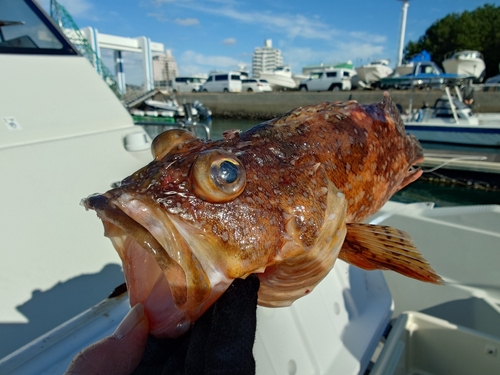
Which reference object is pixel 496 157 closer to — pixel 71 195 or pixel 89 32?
pixel 71 195

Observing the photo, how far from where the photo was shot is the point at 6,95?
3098 millimetres

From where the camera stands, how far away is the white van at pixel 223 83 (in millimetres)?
39844

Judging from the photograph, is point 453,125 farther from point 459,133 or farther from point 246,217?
point 246,217

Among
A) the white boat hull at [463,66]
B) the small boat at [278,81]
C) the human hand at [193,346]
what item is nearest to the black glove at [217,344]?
the human hand at [193,346]

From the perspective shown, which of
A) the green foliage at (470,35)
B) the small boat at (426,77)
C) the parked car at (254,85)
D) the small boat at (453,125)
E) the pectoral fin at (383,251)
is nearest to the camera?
the pectoral fin at (383,251)

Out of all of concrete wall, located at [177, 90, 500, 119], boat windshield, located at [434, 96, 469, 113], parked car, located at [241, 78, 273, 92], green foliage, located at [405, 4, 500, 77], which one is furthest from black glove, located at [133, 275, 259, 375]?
green foliage, located at [405, 4, 500, 77]

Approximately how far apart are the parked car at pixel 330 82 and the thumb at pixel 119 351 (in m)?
36.4

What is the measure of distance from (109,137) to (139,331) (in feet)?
9.49

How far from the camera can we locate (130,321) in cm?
113

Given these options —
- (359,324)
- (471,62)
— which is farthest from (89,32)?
(359,324)

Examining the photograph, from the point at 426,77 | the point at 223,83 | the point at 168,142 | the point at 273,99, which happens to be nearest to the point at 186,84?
the point at 223,83

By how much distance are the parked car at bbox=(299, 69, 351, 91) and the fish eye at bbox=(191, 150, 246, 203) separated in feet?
119

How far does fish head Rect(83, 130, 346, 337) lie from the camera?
3.26 feet

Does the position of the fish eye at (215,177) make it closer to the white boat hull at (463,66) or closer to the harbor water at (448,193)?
the harbor water at (448,193)
